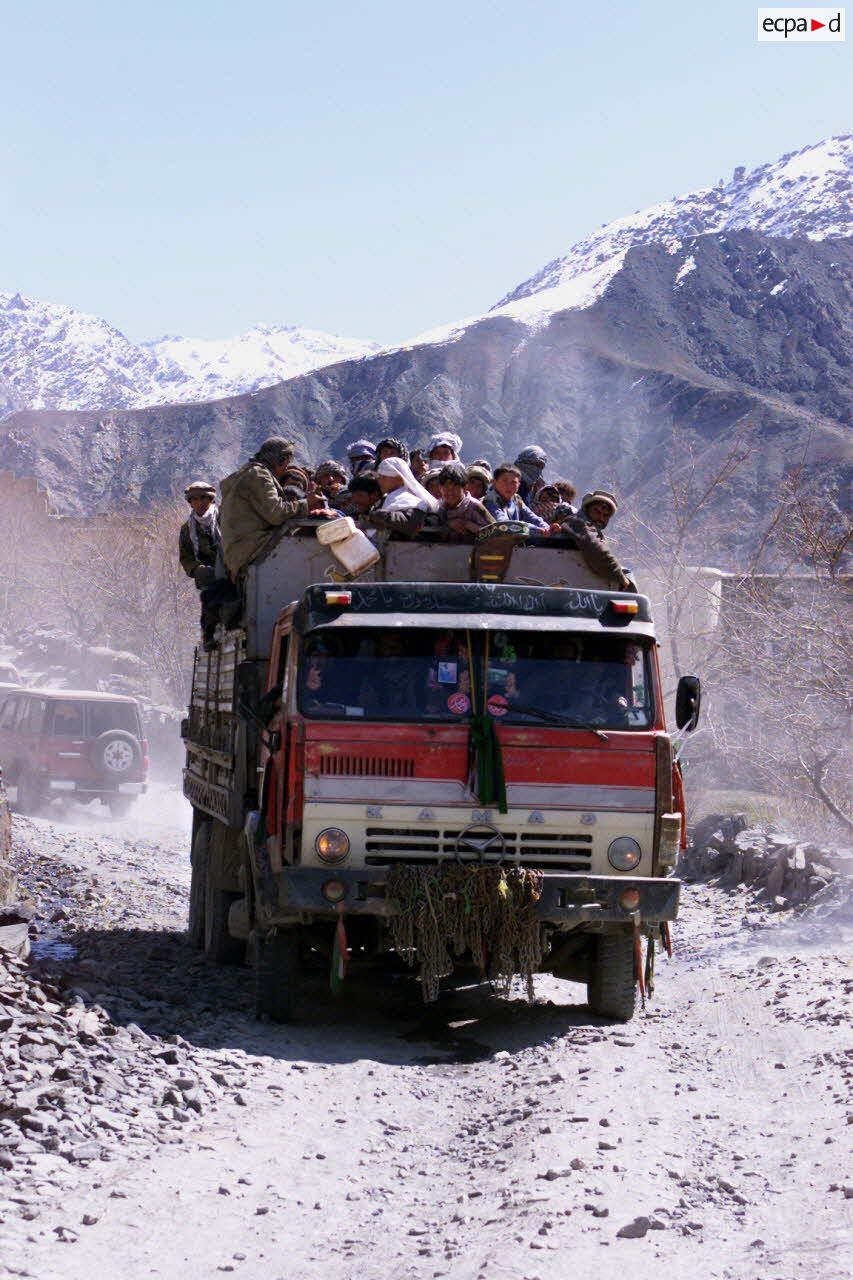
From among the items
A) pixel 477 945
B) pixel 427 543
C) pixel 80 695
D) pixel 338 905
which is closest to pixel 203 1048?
pixel 338 905

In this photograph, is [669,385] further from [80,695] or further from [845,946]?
[845,946]

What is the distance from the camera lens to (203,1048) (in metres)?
8.30

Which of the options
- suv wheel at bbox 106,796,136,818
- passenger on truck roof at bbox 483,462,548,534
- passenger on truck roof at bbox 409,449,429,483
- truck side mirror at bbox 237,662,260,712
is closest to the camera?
truck side mirror at bbox 237,662,260,712

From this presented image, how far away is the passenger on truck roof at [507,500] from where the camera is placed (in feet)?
36.2

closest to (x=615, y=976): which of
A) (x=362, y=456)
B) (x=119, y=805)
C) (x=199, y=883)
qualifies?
(x=199, y=883)

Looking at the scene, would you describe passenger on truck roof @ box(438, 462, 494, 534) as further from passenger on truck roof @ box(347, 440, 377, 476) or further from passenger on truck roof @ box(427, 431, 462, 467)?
passenger on truck roof @ box(347, 440, 377, 476)

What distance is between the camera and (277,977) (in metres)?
9.35

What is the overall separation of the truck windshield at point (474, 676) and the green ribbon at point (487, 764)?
148mm

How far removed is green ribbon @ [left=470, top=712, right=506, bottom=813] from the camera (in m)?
8.70

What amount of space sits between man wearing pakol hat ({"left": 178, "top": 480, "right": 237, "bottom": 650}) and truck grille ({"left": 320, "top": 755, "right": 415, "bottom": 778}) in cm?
284

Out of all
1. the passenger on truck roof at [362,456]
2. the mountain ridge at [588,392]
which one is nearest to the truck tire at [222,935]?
the passenger on truck roof at [362,456]

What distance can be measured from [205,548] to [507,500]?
2.35 m

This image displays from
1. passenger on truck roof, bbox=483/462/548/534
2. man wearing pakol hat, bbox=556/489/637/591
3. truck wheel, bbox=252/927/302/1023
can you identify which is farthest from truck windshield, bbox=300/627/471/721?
passenger on truck roof, bbox=483/462/548/534

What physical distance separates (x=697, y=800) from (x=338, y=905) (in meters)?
16.5
